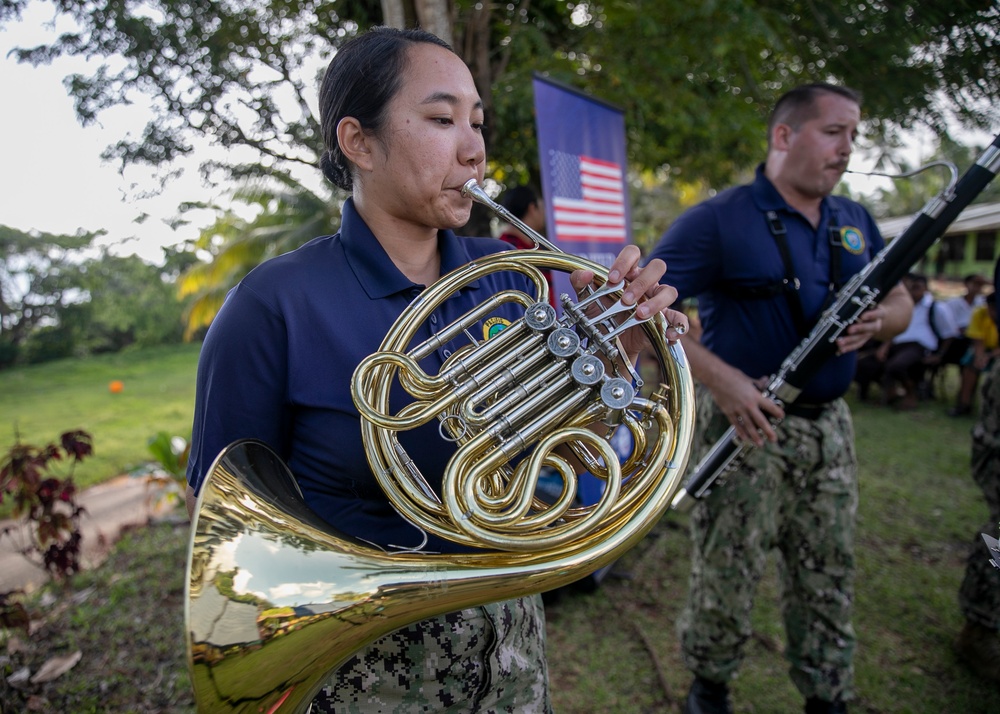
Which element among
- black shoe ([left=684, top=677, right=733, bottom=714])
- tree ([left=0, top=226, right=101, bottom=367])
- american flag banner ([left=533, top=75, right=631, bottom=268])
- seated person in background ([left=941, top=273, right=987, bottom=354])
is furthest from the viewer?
tree ([left=0, top=226, right=101, bottom=367])

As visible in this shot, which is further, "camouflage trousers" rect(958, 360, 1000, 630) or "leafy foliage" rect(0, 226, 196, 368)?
"leafy foliage" rect(0, 226, 196, 368)

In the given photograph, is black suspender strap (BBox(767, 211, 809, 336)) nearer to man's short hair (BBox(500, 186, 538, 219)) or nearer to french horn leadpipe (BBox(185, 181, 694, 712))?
french horn leadpipe (BBox(185, 181, 694, 712))

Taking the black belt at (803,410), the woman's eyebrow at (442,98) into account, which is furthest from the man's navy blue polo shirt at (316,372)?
the black belt at (803,410)

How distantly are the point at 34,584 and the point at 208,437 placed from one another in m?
4.20

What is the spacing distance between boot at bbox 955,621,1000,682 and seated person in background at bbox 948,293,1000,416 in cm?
535

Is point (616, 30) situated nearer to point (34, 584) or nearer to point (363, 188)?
point (363, 188)

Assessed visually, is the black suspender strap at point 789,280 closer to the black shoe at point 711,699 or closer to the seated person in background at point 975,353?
the black shoe at point 711,699

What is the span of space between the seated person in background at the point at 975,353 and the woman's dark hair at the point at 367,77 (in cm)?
804

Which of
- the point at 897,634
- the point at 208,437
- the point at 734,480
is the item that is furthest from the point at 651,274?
the point at 897,634

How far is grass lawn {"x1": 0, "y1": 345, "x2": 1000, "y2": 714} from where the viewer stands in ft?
9.32

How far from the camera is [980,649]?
2.88m

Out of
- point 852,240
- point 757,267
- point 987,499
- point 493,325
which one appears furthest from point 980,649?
point 493,325

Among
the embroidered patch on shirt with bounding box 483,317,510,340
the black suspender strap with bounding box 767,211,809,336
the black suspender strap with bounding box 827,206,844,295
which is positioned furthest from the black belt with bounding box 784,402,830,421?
the embroidered patch on shirt with bounding box 483,317,510,340

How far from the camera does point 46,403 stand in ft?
40.4
